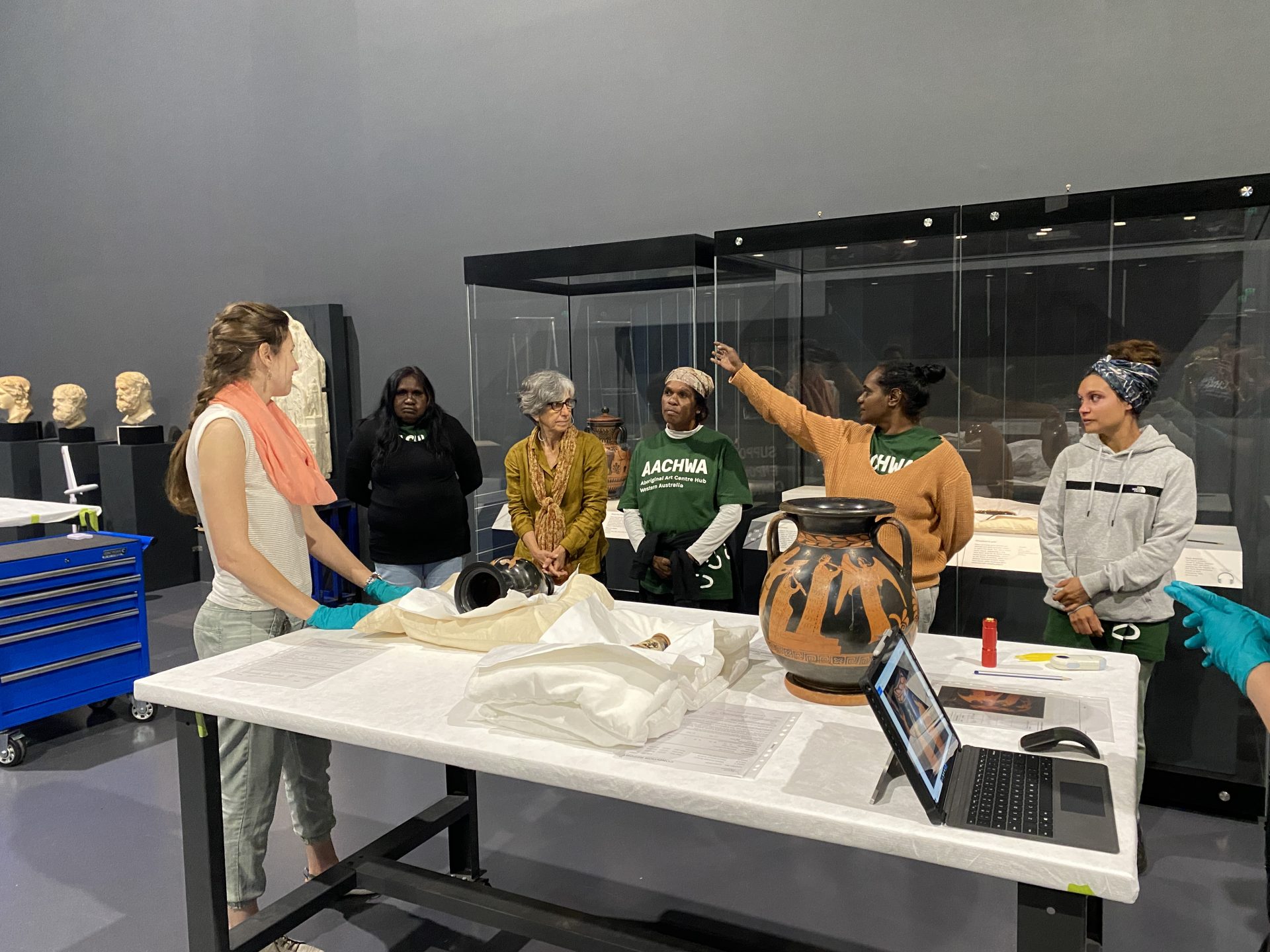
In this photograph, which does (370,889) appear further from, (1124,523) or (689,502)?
(1124,523)

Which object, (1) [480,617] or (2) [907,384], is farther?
(2) [907,384]

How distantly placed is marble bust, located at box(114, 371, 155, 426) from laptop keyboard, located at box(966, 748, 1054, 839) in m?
7.67

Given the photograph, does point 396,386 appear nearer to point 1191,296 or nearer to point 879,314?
point 879,314

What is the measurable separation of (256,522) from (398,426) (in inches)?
68.7

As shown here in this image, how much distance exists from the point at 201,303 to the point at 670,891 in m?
7.09

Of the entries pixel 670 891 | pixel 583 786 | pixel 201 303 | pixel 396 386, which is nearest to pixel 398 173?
pixel 201 303

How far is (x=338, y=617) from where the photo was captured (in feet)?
8.46

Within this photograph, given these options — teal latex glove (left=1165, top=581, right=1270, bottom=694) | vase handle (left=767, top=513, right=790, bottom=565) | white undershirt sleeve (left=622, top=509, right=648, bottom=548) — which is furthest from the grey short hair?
teal latex glove (left=1165, top=581, right=1270, bottom=694)

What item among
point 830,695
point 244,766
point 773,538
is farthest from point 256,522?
point 830,695

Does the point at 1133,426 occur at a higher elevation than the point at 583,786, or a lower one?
higher

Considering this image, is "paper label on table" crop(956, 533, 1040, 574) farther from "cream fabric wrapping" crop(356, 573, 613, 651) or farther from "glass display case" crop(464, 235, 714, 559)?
"cream fabric wrapping" crop(356, 573, 613, 651)

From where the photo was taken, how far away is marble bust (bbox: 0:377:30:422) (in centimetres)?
839

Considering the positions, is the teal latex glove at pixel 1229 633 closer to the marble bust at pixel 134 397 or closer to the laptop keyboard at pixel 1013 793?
the laptop keyboard at pixel 1013 793

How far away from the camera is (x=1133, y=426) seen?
307cm
